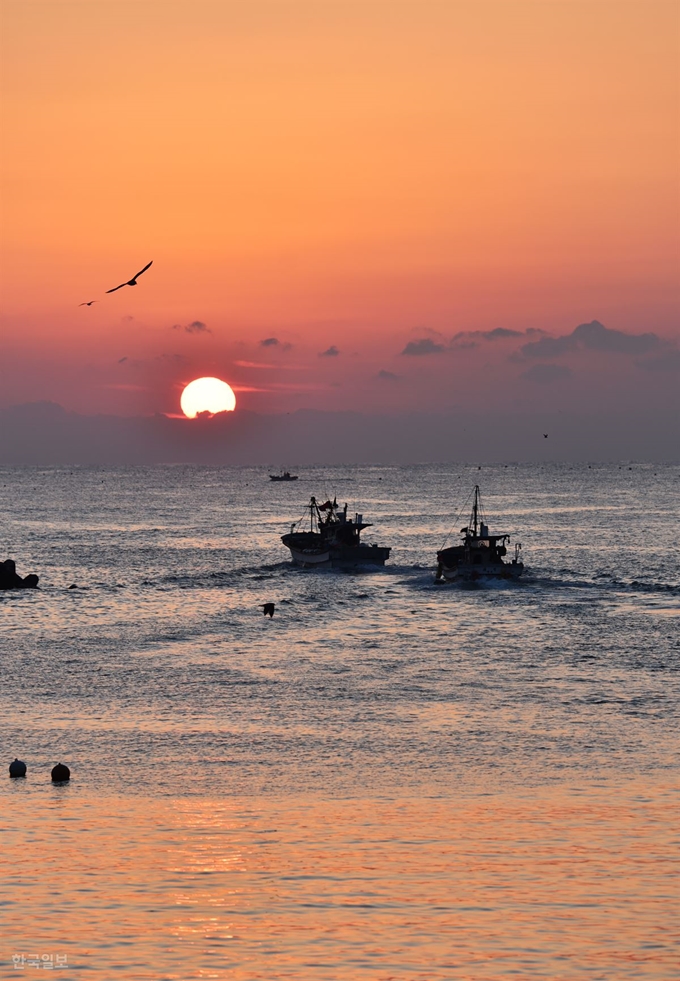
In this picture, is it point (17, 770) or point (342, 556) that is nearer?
point (17, 770)

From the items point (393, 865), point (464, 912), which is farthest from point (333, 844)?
point (464, 912)

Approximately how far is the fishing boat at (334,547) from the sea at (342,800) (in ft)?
129

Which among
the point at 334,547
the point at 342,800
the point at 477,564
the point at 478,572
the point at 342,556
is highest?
the point at 334,547

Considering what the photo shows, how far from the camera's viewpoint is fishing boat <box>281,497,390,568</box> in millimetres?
116875

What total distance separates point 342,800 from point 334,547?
278ft

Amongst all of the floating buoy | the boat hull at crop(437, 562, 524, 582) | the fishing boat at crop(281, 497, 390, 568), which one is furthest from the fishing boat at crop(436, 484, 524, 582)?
the floating buoy

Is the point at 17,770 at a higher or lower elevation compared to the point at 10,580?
lower

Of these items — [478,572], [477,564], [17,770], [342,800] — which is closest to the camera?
[342,800]

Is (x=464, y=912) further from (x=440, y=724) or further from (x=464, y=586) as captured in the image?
(x=464, y=586)

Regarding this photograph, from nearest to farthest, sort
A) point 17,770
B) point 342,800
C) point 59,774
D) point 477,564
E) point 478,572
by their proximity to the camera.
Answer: point 342,800 → point 59,774 → point 17,770 → point 478,572 → point 477,564

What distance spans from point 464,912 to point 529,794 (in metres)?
9.72

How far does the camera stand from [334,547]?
11769cm

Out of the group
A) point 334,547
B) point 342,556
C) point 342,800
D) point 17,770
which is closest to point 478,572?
point 342,556

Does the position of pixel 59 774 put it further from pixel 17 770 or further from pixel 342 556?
pixel 342 556
